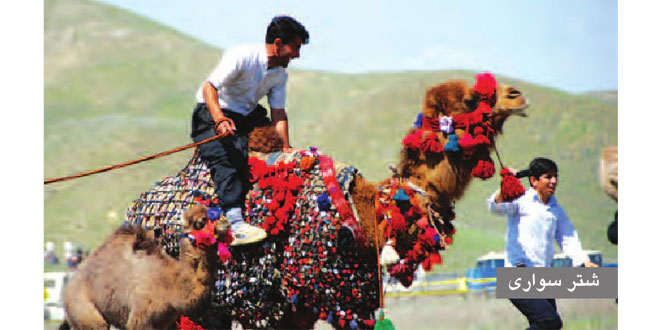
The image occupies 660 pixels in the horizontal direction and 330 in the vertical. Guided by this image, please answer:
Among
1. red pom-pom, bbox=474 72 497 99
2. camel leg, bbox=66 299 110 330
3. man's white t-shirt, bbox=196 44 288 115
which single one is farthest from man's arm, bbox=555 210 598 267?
camel leg, bbox=66 299 110 330

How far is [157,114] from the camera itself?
2091 cm

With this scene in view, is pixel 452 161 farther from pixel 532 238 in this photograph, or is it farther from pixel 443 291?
pixel 443 291

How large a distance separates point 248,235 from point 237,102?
1.07 m

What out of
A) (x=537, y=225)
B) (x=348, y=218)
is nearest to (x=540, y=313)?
(x=537, y=225)

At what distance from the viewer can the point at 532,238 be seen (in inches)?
276

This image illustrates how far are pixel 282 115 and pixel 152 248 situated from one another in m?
1.43

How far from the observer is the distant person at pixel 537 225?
6945mm

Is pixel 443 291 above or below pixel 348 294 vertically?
below

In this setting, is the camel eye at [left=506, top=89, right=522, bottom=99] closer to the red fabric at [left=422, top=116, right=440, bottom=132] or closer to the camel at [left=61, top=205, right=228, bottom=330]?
the red fabric at [left=422, top=116, right=440, bottom=132]

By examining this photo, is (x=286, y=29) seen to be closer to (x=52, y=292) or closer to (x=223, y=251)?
(x=223, y=251)

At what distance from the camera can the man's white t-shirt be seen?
6445mm

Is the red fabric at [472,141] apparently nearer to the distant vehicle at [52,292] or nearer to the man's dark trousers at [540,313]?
the man's dark trousers at [540,313]

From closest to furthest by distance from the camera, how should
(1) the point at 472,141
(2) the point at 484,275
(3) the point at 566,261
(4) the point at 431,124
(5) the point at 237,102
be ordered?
(1) the point at 472,141
(4) the point at 431,124
(5) the point at 237,102
(3) the point at 566,261
(2) the point at 484,275
